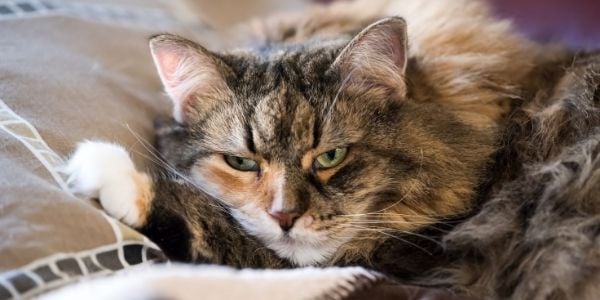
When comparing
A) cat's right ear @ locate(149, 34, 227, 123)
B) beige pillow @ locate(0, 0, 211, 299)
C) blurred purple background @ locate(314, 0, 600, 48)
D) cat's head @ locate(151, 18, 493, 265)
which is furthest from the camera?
blurred purple background @ locate(314, 0, 600, 48)

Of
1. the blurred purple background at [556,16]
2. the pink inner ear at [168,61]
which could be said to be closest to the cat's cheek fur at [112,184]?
the pink inner ear at [168,61]

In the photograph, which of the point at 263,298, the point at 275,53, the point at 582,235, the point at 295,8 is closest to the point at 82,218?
the point at 263,298

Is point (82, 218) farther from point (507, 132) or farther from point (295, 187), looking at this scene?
point (507, 132)

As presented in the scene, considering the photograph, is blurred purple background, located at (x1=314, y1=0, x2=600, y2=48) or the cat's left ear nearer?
the cat's left ear

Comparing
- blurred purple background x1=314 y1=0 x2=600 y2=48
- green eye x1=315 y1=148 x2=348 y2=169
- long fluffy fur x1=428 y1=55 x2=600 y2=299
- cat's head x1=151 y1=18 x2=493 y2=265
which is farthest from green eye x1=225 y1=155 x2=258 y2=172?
blurred purple background x1=314 y1=0 x2=600 y2=48

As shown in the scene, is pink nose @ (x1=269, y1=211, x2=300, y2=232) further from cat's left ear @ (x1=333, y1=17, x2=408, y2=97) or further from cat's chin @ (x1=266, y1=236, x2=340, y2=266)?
cat's left ear @ (x1=333, y1=17, x2=408, y2=97)

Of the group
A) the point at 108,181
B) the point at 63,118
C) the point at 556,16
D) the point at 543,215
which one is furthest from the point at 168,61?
the point at 556,16

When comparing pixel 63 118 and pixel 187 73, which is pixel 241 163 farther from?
pixel 63 118

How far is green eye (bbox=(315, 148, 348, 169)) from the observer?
50.8 inches

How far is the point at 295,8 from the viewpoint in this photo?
9.16 feet

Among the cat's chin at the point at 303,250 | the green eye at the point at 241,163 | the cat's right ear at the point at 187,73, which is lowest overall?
the cat's chin at the point at 303,250

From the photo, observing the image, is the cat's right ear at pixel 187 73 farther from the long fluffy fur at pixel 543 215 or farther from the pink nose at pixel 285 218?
the long fluffy fur at pixel 543 215

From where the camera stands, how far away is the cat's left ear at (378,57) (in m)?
1.28

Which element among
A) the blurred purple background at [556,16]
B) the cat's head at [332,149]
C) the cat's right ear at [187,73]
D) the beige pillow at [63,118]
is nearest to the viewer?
the beige pillow at [63,118]
